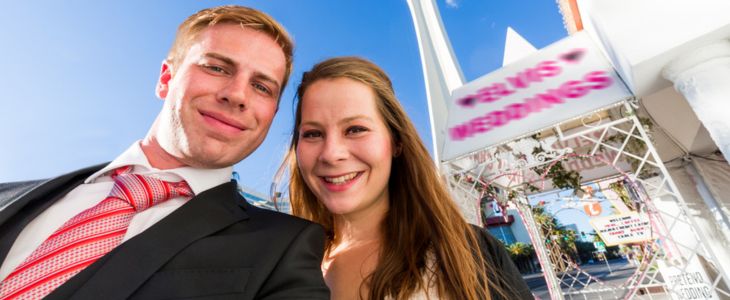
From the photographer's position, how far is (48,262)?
103 centimetres

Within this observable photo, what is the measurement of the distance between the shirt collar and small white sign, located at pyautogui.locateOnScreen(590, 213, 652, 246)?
39.0 feet

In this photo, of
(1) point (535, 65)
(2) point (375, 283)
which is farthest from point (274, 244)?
(1) point (535, 65)

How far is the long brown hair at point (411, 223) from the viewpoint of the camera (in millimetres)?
1532

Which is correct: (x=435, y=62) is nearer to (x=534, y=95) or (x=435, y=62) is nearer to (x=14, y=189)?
(x=534, y=95)

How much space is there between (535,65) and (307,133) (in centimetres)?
487

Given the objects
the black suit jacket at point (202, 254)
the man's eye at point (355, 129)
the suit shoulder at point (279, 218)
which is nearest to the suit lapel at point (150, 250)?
the black suit jacket at point (202, 254)

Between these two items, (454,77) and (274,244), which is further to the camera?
(454,77)

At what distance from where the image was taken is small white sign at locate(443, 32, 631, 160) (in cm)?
417

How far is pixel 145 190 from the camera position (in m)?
1.30

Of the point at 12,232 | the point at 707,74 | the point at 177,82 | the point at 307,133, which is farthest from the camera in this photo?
the point at 707,74

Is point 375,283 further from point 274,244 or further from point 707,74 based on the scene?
point 707,74

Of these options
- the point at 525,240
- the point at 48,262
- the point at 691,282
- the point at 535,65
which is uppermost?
the point at 535,65

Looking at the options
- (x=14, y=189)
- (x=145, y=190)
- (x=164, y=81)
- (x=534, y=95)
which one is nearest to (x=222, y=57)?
(x=164, y=81)

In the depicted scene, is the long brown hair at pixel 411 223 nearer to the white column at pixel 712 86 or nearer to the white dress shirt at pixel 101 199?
the white dress shirt at pixel 101 199
